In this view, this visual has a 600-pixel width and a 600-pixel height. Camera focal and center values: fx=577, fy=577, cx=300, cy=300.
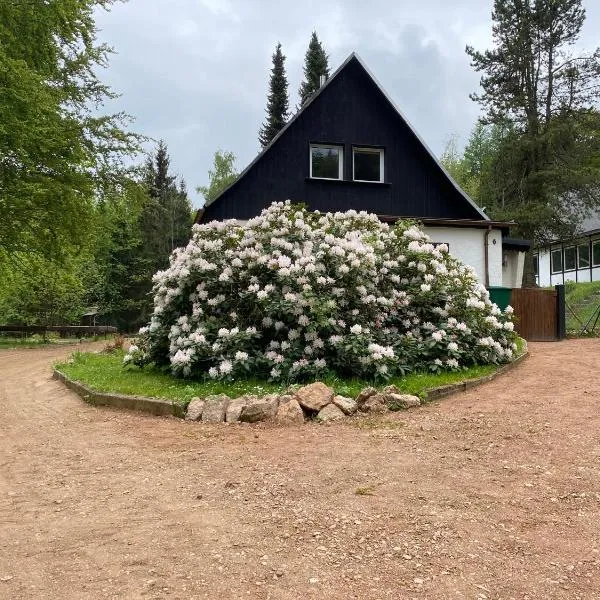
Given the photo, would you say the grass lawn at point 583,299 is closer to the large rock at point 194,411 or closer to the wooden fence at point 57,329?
the large rock at point 194,411

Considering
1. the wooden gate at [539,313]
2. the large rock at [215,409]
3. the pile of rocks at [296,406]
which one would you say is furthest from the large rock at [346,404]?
the wooden gate at [539,313]

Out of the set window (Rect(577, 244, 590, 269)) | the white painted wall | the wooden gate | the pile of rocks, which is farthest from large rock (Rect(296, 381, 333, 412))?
window (Rect(577, 244, 590, 269))

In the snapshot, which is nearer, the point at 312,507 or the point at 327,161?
the point at 312,507

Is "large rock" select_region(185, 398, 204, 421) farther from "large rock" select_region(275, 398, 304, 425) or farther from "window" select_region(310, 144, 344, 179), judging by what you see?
"window" select_region(310, 144, 344, 179)

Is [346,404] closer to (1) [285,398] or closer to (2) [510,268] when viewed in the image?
(1) [285,398]

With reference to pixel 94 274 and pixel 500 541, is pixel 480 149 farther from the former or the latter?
pixel 500 541

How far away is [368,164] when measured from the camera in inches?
704

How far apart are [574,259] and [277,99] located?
82.6 feet

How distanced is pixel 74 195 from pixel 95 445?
50.4 ft

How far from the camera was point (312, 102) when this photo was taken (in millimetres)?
17375

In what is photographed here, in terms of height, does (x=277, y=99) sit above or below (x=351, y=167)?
above

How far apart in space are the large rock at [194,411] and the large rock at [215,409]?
6 centimetres

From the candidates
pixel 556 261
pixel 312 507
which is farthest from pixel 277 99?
pixel 312 507

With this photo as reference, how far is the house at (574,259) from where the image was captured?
34531 millimetres
